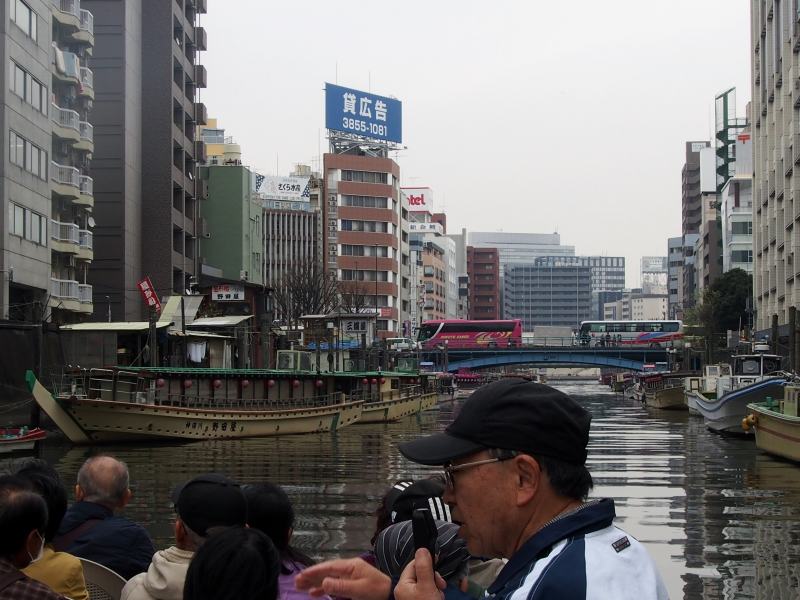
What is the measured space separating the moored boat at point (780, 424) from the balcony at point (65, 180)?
103 ft

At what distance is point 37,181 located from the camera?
4656 cm

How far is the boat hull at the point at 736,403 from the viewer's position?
37.8 meters

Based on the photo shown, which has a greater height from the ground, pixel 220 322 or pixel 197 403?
pixel 220 322

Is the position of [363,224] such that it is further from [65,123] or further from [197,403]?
[197,403]

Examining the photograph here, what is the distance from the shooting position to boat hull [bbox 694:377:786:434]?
37.8 meters

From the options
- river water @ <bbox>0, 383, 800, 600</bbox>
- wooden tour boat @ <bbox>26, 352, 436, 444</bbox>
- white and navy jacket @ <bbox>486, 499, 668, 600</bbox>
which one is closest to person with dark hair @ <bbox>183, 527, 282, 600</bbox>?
white and navy jacket @ <bbox>486, 499, 668, 600</bbox>

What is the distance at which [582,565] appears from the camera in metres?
3.00

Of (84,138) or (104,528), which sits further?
(84,138)

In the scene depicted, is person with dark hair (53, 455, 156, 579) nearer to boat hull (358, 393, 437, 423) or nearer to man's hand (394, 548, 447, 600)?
man's hand (394, 548, 447, 600)

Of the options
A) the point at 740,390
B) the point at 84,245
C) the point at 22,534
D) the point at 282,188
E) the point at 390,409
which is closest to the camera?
the point at 22,534

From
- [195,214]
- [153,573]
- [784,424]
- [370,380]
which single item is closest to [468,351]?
[195,214]

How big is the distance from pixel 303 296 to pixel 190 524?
87.4 meters

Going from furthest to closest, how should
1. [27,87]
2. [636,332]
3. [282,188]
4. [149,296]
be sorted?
1. [282,188]
2. [636,332]
3. [149,296]
4. [27,87]

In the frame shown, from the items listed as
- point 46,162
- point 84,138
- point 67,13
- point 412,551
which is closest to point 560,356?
point 84,138
